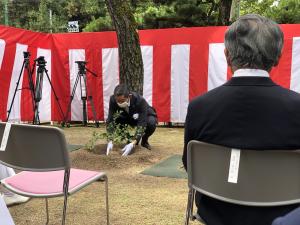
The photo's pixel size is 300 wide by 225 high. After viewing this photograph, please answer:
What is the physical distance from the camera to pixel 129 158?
4758 millimetres

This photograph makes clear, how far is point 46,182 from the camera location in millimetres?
2383

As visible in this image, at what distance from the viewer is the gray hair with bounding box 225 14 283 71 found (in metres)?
1.56

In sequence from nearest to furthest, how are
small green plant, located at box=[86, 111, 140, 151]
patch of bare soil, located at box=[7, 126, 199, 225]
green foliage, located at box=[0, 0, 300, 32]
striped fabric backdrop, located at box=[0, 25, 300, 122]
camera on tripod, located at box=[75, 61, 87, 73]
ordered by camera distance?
1. patch of bare soil, located at box=[7, 126, 199, 225]
2. small green plant, located at box=[86, 111, 140, 151]
3. striped fabric backdrop, located at box=[0, 25, 300, 122]
4. camera on tripod, located at box=[75, 61, 87, 73]
5. green foliage, located at box=[0, 0, 300, 32]

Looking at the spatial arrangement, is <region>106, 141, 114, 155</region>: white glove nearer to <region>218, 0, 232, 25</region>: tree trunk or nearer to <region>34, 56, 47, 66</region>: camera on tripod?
<region>34, 56, 47, 66</region>: camera on tripod

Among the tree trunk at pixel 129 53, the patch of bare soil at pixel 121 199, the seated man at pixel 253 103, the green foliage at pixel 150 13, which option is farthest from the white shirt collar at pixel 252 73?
the green foliage at pixel 150 13

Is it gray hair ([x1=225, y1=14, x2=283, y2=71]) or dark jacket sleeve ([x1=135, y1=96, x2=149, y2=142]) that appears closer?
gray hair ([x1=225, y1=14, x2=283, y2=71])

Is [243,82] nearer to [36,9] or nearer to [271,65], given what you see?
[271,65]

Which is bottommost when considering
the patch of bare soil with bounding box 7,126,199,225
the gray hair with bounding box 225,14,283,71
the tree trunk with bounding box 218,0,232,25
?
the patch of bare soil with bounding box 7,126,199,225

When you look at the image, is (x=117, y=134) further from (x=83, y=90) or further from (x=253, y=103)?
(x=253, y=103)

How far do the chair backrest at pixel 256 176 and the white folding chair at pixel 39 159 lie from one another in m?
0.76

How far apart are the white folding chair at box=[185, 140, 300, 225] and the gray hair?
1.13ft

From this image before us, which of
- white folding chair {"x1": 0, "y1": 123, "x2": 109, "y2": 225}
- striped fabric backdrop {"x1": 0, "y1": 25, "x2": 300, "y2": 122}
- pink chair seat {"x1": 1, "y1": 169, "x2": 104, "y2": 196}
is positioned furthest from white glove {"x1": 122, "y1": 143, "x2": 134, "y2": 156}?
striped fabric backdrop {"x1": 0, "y1": 25, "x2": 300, "y2": 122}

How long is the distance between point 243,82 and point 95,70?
6.71 meters

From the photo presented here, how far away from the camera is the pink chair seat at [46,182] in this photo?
2221 millimetres
